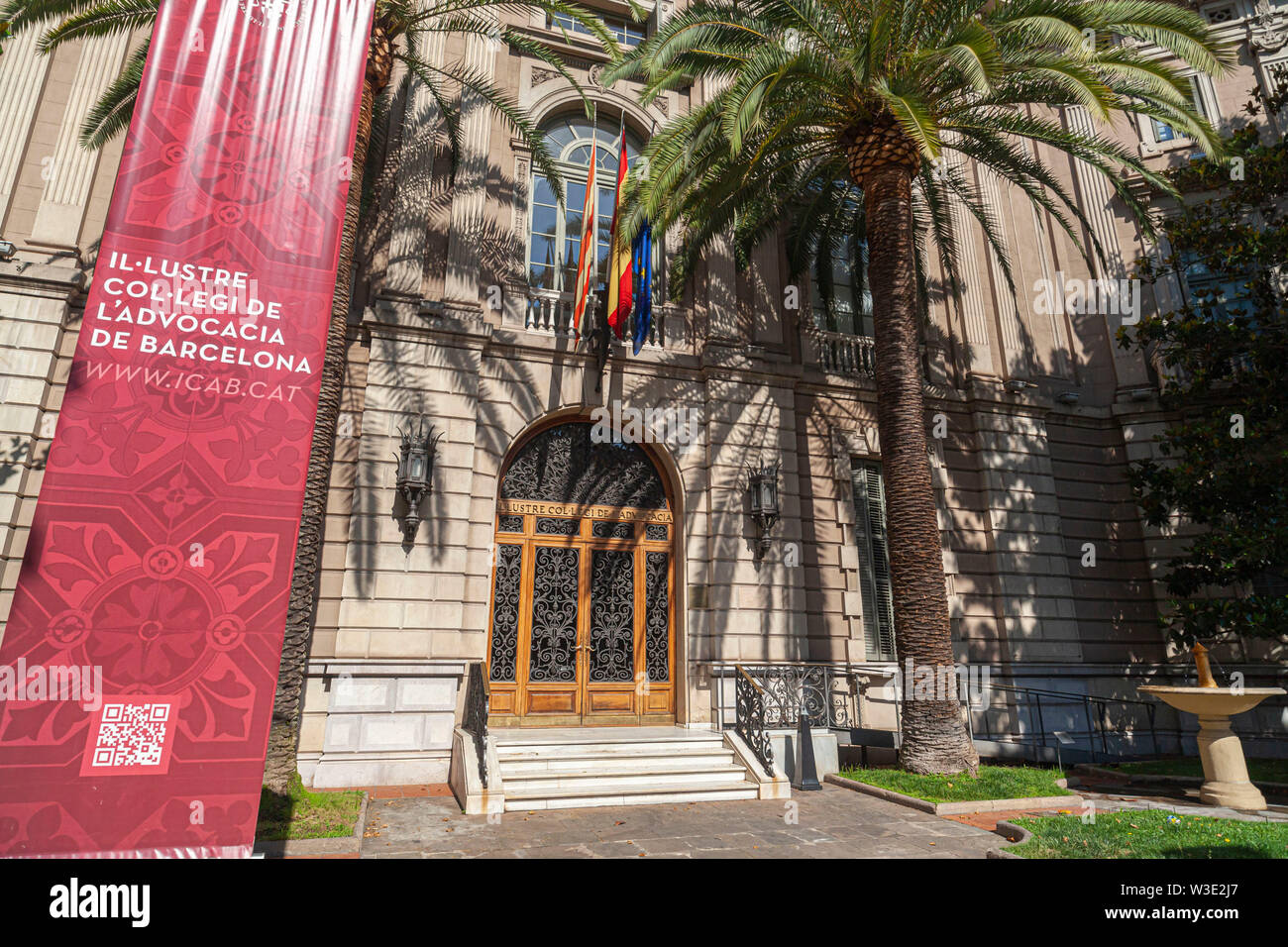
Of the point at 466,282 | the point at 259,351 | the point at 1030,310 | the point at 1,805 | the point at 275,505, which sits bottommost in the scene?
the point at 1,805

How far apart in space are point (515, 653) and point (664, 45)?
9561mm

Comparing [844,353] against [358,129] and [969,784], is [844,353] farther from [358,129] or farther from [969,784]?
[358,129]

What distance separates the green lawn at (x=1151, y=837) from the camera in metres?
5.89

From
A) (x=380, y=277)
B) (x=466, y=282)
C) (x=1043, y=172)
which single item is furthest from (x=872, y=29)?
(x=380, y=277)

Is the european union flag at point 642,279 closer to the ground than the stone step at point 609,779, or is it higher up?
higher up

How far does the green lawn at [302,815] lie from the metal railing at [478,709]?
1.40 m

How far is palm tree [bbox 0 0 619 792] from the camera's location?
23.6ft

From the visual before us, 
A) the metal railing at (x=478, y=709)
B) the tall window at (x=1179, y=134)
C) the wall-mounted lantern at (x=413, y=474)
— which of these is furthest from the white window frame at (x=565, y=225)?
the tall window at (x=1179, y=134)

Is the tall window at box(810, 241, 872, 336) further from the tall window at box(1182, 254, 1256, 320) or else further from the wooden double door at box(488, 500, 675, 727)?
the tall window at box(1182, 254, 1256, 320)

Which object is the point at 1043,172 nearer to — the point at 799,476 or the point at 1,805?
the point at 799,476

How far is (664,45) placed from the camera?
10.2 metres

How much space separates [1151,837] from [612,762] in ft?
19.3

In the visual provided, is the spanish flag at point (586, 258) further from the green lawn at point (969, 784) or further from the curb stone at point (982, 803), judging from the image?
the curb stone at point (982, 803)

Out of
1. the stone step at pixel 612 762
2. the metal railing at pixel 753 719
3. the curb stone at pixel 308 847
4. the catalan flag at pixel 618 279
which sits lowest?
the curb stone at pixel 308 847
